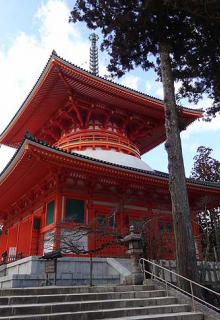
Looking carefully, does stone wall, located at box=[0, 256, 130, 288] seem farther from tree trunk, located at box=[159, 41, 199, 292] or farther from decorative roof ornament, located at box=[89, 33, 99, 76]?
decorative roof ornament, located at box=[89, 33, 99, 76]

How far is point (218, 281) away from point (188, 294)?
14.1ft

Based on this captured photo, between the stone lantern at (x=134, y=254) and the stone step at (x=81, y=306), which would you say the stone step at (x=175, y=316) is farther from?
the stone lantern at (x=134, y=254)

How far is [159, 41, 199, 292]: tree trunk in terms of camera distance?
7734 mm

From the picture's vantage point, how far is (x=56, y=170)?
41.3 ft

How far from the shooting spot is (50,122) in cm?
1867

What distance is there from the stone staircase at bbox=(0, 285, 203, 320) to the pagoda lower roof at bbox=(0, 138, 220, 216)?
548 cm

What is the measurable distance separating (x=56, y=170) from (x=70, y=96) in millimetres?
4770

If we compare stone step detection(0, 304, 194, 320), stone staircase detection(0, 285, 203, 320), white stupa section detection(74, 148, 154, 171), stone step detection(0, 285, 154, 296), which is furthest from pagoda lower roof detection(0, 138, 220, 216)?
stone step detection(0, 304, 194, 320)

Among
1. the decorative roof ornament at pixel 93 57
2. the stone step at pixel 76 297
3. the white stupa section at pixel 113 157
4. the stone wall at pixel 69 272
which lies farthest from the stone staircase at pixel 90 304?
the decorative roof ornament at pixel 93 57

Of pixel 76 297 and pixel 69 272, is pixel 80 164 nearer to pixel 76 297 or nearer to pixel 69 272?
pixel 69 272

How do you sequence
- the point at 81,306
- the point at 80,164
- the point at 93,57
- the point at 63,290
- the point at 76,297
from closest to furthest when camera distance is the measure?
the point at 81,306 < the point at 76,297 < the point at 63,290 < the point at 80,164 < the point at 93,57

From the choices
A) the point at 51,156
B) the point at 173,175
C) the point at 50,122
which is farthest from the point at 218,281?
the point at 50,122

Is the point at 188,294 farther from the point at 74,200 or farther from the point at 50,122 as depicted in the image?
the point at 50,122

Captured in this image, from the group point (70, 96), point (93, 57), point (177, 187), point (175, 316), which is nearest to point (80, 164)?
point (177, 187)
